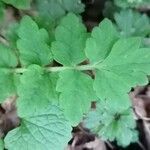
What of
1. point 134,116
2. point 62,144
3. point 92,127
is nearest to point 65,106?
point 62,144

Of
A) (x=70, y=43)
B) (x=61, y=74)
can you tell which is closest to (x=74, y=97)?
(x=61, y=74)

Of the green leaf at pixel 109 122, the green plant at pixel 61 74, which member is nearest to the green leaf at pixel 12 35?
the green plant at pixel 61 74

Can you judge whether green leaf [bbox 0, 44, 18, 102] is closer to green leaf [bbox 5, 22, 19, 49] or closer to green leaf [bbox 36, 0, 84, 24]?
green leaf [bbox 5, 22, 19, 49]

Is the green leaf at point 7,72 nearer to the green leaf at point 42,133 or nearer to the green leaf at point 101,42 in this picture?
the green leaf at point 42,133

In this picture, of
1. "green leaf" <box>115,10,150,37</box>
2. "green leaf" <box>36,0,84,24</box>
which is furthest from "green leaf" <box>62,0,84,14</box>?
"green leaf" <box>115,10,150,37</box>

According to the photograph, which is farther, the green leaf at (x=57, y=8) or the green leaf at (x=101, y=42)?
the green leaf at (x=57, y=8)

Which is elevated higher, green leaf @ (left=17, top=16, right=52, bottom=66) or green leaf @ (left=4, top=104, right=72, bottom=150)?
green leaf @ (left=17, top=16, right=52, bottom=66)
